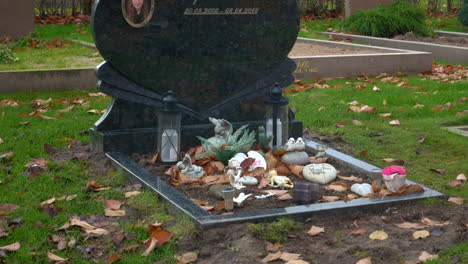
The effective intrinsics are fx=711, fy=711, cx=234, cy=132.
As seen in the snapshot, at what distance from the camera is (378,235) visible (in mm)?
4414

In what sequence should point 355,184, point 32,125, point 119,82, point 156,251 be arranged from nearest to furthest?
point 156,251 → point 355,184 → point 119,82 → point 32,125

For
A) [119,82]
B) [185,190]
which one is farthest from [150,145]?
[185,190]

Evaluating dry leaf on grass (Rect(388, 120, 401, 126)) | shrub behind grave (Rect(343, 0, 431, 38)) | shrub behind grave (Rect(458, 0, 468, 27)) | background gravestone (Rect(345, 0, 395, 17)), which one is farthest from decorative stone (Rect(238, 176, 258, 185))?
shrub behind grave (Rect(458, 0, 468, 27))

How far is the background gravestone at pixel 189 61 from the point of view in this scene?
617 centimetres

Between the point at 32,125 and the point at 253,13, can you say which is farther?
the point at 32,125

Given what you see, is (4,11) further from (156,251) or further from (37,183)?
(156,251)

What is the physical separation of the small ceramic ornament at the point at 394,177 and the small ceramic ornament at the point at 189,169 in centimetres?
145

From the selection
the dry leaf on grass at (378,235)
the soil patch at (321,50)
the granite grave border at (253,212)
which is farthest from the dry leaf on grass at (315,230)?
the soil patch at (321,50)

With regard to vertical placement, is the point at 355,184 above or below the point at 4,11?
below

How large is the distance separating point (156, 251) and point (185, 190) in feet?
3.67

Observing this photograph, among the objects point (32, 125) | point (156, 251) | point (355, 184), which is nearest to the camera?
Answer: point (156, 251)

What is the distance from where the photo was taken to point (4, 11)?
1296 centimetres

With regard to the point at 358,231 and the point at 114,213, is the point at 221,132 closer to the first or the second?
the point at 114,213

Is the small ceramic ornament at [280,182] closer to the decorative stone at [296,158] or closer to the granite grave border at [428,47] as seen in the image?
the decorative stone at [296,158]
